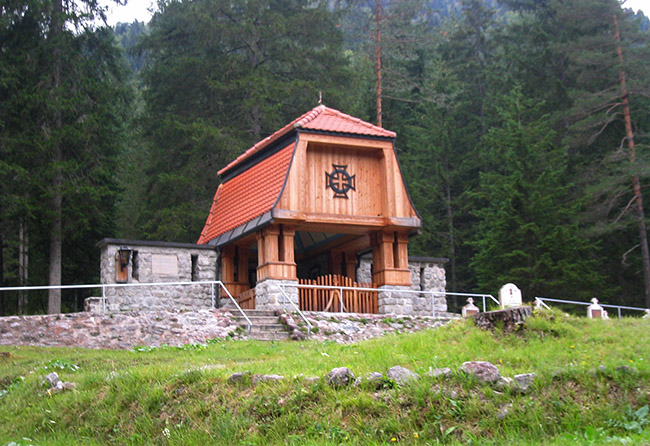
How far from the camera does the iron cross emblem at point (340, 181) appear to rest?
69.5 ft

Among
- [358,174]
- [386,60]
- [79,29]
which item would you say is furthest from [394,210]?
[386,60]

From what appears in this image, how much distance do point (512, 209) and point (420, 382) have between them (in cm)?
1952

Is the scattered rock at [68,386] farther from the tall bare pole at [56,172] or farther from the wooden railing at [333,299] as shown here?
the tall bare pole at [56,172]

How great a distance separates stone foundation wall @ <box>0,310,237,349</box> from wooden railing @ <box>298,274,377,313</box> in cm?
364

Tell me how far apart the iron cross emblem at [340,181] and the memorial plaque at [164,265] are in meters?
4.77

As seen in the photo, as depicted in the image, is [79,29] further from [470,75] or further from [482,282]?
[470,75]

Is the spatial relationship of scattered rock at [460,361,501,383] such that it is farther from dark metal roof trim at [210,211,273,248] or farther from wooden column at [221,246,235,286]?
wooden column at [221,246,235,286]

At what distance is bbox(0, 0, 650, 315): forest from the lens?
2406 centimetres

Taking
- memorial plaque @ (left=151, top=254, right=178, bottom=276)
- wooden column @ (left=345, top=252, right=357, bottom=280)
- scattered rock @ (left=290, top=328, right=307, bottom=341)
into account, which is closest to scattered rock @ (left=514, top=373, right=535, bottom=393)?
scattered rock @ (left=290, top=328, right=307, bottom=341)

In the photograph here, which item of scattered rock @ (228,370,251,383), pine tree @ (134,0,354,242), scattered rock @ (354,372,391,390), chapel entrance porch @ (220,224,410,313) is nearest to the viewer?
scattered rock @ (354,372,391,390)

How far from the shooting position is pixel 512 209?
27.1 metres

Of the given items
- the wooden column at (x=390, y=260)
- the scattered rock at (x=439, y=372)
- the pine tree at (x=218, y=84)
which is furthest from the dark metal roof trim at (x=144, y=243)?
the scattered rock at (x=439, y=372)

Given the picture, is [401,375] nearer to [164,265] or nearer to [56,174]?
[164,265]

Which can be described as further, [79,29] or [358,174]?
[79,29]
